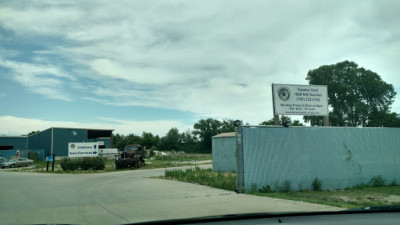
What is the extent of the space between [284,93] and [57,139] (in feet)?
178

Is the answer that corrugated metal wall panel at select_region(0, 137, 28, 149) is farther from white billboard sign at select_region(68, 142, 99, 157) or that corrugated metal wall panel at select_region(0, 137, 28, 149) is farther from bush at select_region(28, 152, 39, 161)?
white billboard sign at select_region(68, 142, 99, 157)

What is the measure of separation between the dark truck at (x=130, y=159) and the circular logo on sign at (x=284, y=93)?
19.1 m

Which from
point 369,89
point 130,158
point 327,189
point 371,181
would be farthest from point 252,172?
point 369,89

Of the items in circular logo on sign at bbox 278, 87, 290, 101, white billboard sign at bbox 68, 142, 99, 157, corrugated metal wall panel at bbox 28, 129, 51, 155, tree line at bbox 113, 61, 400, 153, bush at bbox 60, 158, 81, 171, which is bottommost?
bush at bbox 60, 158, 81, 171

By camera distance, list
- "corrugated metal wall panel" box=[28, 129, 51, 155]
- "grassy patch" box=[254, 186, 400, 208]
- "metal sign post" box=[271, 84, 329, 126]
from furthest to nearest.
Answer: "corrugated metal wall panel" box=[28, 129, 51, 155] < "metal sign post" box=[271, 84, 329, 126] < "grassy patch" box=[254, 186, 400, 208]

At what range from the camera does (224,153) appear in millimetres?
24328

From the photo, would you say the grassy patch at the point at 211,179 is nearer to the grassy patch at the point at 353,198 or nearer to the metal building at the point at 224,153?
the grassy patch at the point at 353,198

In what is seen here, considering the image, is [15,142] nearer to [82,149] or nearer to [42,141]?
[42,141]

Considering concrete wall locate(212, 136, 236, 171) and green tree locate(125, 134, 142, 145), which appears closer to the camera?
concrete wall locate(212, 136, 236, 171)

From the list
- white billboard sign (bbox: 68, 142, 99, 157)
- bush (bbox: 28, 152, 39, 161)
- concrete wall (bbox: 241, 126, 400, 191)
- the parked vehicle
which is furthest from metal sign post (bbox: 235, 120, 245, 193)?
bush (bbox: 28, 152, 39, 161)

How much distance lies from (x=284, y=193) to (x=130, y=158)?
20.8 metres

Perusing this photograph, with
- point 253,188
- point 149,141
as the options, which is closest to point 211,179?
point 253,188

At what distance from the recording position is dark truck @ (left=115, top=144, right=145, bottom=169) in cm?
3109

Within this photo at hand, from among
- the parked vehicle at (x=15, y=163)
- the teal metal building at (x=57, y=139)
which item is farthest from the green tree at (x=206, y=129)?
the parked vehicle at (x=15, y=163)
